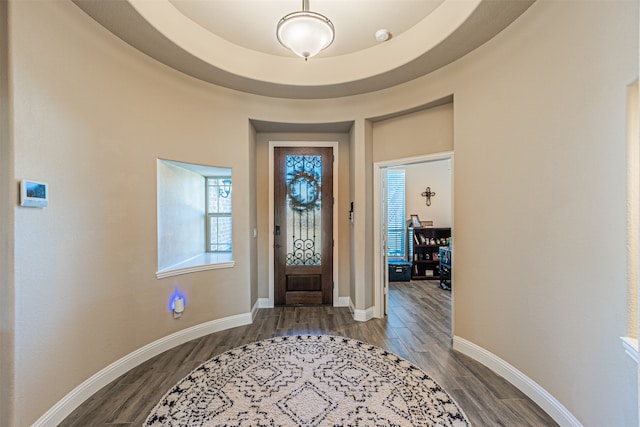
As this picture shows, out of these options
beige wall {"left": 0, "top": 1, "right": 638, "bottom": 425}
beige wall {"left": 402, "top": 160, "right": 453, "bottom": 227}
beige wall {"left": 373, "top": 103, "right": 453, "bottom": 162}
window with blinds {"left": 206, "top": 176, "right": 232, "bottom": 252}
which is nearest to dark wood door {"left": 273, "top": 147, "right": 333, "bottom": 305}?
window with blinds {"left": 206, "top": 176, "right": 232, "bottom": 252}

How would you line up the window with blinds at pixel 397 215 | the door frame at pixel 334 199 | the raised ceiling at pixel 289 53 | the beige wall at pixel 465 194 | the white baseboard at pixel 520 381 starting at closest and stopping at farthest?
1. the beige wall at pixel 465 194
2. the white baseboard at pixel 520 381
3. the raised ceiling at pixel 289 53
4. the door frame at pixel 334 199
5. the window with blinds at pixel 397 215

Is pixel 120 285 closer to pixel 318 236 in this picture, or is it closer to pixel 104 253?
pixel 104 253

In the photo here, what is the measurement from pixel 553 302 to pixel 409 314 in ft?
7.12

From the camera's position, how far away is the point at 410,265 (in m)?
5.73

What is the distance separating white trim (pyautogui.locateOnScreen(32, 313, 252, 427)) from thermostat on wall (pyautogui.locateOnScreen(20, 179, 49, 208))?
4.44 feet

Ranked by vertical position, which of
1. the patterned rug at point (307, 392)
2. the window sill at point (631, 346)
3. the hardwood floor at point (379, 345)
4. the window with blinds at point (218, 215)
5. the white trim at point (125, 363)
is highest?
the window with blinds at point (218, 215)

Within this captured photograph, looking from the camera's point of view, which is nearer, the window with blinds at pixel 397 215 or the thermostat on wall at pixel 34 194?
the thermostat on wall at pixel 34 194

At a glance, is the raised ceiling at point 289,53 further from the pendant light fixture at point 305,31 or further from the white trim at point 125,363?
the white trim at point 125,363

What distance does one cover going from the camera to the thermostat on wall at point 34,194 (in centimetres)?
160

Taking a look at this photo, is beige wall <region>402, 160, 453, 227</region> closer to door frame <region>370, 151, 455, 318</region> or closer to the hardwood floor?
the hardwood floor

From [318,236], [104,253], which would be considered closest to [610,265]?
[318,236]

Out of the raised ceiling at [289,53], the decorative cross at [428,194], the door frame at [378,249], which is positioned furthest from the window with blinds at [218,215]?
the decorative cross at [428,194]

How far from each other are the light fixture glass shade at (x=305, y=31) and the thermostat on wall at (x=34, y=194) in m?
1.94

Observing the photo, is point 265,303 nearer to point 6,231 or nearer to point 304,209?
point 304,209
